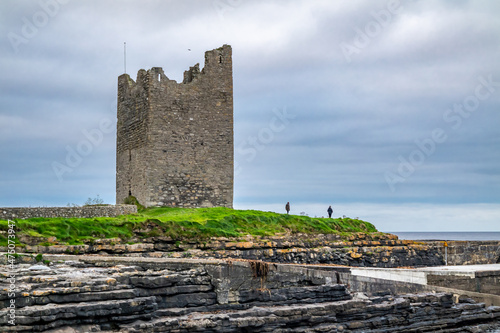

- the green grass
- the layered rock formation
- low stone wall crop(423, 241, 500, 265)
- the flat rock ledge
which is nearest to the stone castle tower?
the green grass

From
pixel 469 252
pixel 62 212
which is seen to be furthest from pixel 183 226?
pixel 469 252

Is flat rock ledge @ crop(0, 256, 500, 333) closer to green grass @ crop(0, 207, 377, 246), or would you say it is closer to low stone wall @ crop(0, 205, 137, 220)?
green grass @ crop(0, 207, 377, 246)

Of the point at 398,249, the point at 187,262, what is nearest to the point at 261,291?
the point at 187,262

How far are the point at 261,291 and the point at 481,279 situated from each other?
9.31m

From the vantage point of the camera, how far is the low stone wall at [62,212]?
20719 millimetres

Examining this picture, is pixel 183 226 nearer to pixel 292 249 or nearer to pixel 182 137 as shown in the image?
pixel 292 249

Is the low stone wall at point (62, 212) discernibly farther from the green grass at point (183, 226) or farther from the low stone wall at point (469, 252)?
the low stone wall at point (469, 252)

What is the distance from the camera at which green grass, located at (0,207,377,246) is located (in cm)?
1916

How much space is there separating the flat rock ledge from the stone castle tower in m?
14.9

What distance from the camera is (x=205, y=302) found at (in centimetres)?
1376

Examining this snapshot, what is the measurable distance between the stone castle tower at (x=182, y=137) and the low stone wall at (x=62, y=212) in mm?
4177

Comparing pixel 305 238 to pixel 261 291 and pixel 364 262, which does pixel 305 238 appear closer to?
pixel 364 262

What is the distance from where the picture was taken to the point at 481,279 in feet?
67.5

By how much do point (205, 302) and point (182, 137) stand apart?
17.2 metres
